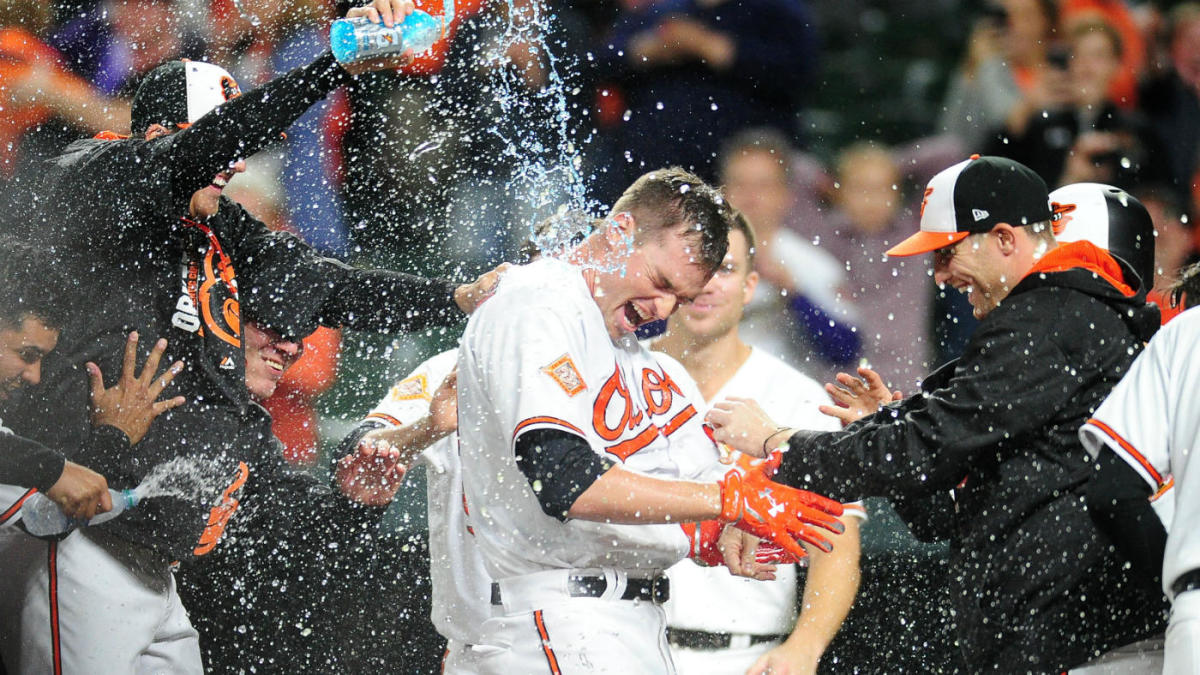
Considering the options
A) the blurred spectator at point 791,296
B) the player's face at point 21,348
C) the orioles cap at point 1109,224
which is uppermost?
the orioles cap at point 1109,224

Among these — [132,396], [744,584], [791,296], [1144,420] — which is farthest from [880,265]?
[132,396]

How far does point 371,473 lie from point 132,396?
2.67 ft

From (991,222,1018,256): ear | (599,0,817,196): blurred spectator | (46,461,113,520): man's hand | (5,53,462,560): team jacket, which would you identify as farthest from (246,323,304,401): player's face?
(991,222,1018,256): ear

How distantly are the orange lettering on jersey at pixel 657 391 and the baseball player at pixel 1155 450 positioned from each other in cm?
116

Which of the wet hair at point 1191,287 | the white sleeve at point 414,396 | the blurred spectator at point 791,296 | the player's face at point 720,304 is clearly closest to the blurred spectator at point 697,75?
the blurred spectator at point 791,296

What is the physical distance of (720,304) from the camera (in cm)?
436

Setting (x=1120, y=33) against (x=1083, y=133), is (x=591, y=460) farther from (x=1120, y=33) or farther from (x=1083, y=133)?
(x=1120, y=33)

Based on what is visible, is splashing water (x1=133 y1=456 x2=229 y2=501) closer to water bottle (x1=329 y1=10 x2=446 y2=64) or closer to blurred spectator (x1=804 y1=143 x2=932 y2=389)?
water bottle (x1=329 y1=10 x2=446 y2=64)

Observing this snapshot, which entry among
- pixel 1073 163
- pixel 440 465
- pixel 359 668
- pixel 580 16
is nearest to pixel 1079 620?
pixel 440 465

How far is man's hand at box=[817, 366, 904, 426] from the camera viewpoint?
3.61 metres

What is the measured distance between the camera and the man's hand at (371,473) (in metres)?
3.86

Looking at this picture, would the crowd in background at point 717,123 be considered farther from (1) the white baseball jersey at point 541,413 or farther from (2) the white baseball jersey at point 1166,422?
(2) the white baseball jersey at point 1166,422

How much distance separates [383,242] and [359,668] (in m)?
2.04

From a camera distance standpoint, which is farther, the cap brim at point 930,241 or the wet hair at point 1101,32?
the wet hair at point 1101,32
